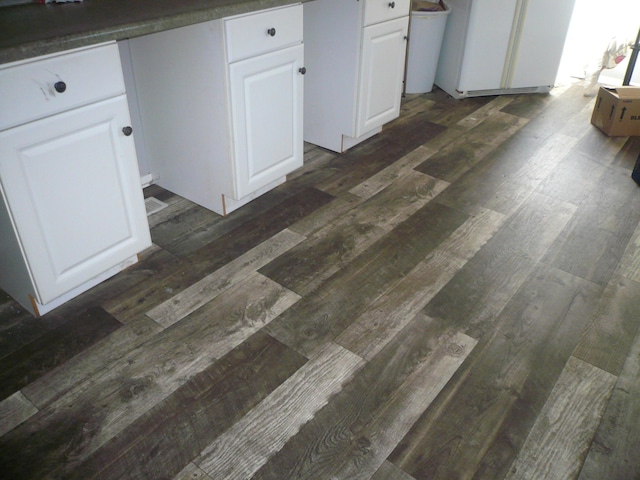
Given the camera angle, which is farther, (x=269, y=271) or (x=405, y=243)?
(x=405, y=243)

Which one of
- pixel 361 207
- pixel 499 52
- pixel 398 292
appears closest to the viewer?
pixel 398 292

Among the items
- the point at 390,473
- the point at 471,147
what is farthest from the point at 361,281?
the point at 471,147

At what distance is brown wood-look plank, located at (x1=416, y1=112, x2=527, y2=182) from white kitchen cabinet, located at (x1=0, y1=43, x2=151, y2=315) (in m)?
1.60

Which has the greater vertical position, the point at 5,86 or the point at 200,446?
the point at 5,86

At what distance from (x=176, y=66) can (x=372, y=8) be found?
1020mm

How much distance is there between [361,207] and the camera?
256cm

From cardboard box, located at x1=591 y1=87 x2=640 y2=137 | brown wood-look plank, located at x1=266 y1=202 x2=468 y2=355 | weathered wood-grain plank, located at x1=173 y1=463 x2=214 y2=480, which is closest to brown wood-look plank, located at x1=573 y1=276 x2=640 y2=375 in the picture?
brown wood-look plank, located at x1=266 y1=202 x2=468 y2=355

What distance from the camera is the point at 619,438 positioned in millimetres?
Result: 1539

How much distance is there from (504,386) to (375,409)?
0.42 m

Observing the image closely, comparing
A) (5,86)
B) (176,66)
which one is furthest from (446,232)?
(5,86)

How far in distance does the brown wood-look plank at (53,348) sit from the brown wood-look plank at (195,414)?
0.38 meters

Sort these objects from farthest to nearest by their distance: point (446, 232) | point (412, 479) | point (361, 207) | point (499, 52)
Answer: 1. point (499, 52)
2. point (361, 207)
3. point (446, 232)
4. point (412, 479)

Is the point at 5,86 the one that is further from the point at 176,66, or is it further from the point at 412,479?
the point at 412,479

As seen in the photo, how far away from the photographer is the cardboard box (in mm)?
3133
